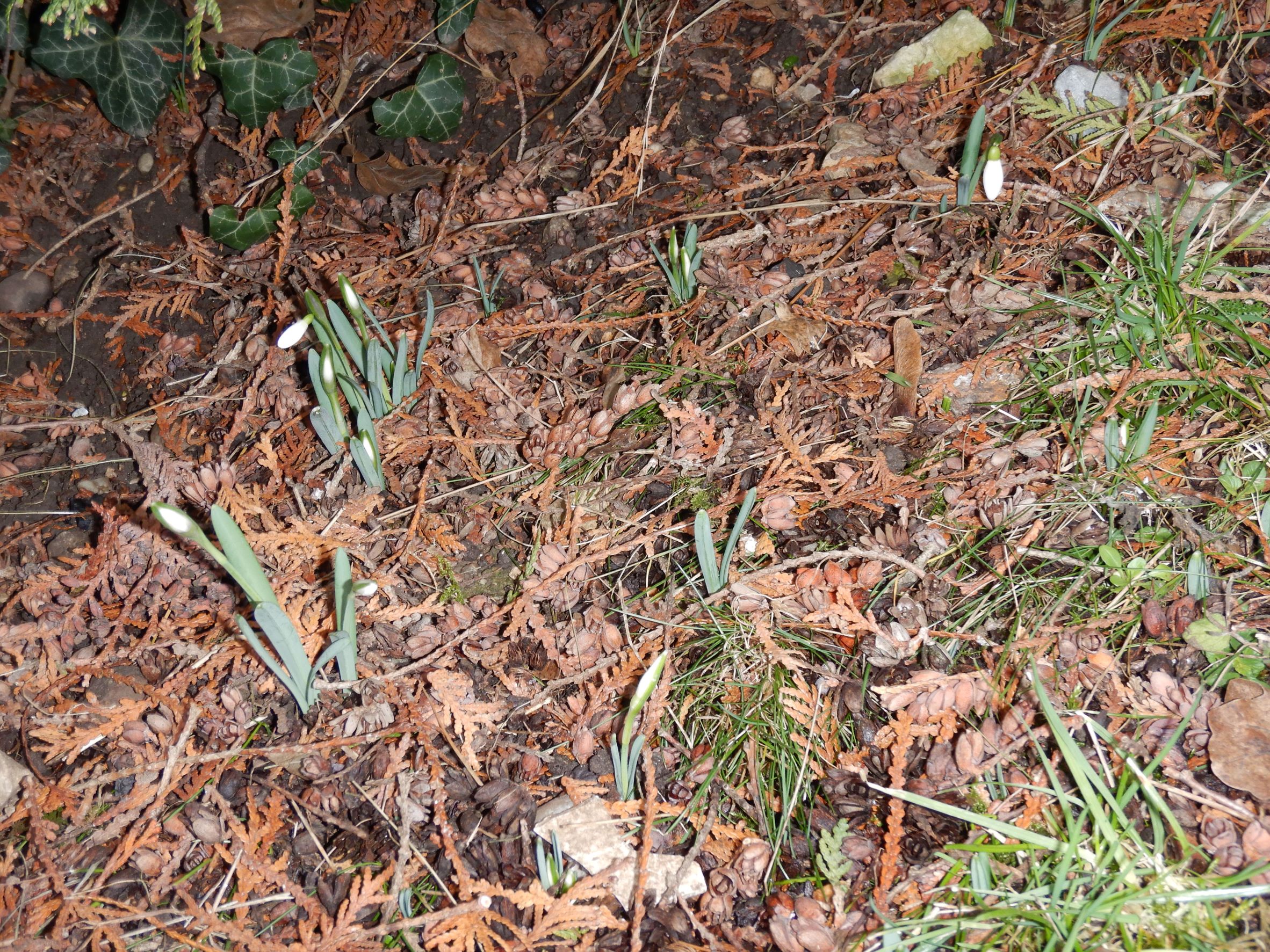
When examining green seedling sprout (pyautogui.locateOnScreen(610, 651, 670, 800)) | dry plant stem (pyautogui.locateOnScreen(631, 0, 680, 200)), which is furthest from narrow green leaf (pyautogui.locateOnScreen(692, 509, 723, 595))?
dry plant stem (pyautogui.locateOnScreen(631, 0, 680, 200))

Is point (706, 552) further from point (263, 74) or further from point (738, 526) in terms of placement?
point (263, 74)

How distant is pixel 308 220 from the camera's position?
2.44 m

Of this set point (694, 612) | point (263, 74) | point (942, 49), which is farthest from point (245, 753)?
point (942, 49)

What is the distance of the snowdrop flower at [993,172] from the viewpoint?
1865mm

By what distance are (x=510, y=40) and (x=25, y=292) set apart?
1.71m

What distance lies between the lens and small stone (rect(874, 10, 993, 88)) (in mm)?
2344

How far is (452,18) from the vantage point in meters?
2.57

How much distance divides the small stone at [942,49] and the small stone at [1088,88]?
0.92 ft

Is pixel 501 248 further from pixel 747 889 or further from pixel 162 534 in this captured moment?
pixel 747 889

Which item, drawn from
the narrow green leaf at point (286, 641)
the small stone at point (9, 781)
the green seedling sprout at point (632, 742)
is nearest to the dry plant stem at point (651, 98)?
the green seedling sprout at point (632, 742)

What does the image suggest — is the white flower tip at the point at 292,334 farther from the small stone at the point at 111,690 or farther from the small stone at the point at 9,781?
the small stone at the point at 9,781

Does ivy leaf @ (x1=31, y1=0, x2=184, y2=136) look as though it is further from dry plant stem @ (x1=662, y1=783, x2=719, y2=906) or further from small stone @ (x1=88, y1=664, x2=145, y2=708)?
dry plant stem @ (x1=662, y1=783, x2=719, y2=906)

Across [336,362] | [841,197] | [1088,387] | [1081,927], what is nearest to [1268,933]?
[1081,927]

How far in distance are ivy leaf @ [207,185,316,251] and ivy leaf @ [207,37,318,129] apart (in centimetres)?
Result: 35
